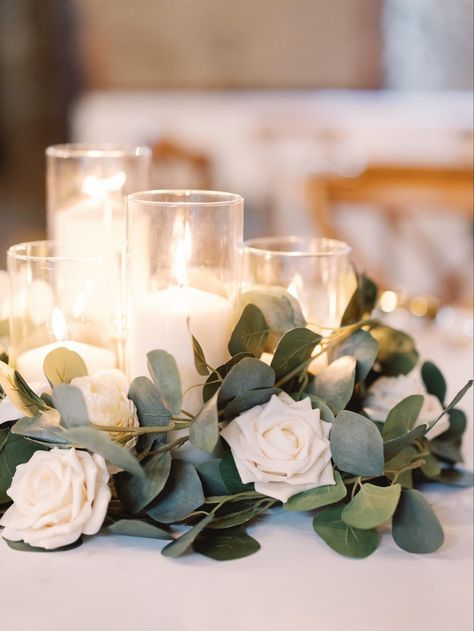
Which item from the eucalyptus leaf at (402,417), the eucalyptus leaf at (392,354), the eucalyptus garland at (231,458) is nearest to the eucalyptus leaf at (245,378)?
the eucalyptus garland at (231,458)

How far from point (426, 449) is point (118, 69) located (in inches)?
144

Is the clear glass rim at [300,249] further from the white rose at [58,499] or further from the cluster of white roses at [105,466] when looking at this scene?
the white rose at [58,499]

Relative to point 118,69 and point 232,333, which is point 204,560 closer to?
point 232,333

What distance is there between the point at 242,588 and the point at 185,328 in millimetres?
196

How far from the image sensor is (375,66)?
3.76m

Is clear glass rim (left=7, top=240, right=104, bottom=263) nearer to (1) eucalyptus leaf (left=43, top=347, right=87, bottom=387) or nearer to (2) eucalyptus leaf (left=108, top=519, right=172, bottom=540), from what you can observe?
(1) eucalyptus leaf (left=43, top=347, right=87, bottom=387)

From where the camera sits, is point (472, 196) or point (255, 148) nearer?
point (472, 196)

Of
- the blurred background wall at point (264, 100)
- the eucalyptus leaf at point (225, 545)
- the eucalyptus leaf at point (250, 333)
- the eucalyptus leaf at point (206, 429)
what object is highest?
the blurred background wall at point (264, 100)

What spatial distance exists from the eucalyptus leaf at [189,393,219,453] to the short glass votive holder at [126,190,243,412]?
79 millimetres

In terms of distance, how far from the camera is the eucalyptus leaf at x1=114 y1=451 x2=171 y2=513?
2.13 feet

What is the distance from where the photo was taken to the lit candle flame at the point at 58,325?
0.73 meters

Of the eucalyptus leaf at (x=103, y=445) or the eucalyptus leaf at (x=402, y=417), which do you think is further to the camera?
the eucalyptus leaf at (x=402, y=417)

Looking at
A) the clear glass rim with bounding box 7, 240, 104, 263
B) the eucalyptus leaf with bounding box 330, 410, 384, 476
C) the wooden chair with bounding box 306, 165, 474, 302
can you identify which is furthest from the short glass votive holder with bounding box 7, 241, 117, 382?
the wooden chair with bounding box 306, 165, 474, 302

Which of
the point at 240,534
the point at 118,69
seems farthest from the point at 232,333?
the point at 118,69
